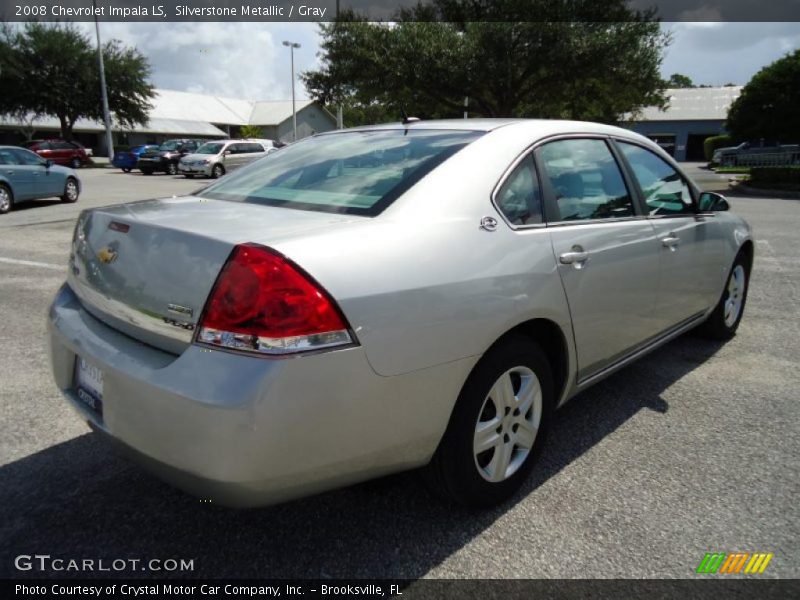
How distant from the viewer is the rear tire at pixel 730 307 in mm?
4617

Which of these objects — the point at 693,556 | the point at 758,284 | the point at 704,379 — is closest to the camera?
the point at 693,556

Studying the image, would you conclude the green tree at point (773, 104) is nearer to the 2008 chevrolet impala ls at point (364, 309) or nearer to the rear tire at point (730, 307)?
the rear tire at point (730, 307)

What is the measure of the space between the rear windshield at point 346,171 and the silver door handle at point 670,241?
1.39m

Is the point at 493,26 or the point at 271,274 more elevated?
the point at 493,26

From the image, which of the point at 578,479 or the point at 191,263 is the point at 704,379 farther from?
the point at 191,263

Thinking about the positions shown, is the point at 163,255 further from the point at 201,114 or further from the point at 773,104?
the point at 201,114

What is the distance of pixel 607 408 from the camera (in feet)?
11.8

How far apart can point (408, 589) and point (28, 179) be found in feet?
49.4

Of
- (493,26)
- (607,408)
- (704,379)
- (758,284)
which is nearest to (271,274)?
(607,408)

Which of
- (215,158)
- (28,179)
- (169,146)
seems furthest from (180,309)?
(169,146)

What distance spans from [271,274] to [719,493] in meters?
2.21

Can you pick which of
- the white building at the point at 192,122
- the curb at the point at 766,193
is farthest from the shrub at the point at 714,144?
the white building at the point at 192,122

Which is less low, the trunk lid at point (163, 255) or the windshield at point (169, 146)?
the windshield at point (169, 146)

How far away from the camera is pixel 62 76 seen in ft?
128
